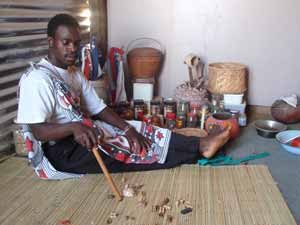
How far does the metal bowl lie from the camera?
8.60 feet

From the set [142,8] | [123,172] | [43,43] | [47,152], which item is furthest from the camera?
[142,8]

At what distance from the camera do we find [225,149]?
240 centimetres

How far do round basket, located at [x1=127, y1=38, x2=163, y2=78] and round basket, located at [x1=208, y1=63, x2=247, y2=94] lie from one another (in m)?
0.53

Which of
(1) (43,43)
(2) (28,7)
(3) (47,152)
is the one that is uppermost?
(2) (28,7)

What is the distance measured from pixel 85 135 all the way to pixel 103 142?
286 millimetres

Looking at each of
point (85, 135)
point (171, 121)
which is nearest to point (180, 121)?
point (171, 121)

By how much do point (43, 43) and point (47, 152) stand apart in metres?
1.02

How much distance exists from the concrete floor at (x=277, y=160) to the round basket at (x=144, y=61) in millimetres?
1065

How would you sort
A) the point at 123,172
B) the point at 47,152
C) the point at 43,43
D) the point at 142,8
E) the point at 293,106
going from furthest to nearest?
the point at 142,8, the point at 293,106, the point at 43,43, the point at 123,172, the point at 47,152

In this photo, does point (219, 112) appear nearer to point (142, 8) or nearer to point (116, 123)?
point (116, 123)

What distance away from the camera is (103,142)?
194 centimetres

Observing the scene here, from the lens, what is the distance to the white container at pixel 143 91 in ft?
10.7

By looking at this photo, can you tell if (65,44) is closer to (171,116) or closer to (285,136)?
(171,116)

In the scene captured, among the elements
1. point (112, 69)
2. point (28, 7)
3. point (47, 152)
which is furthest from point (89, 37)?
point (47, 152)
